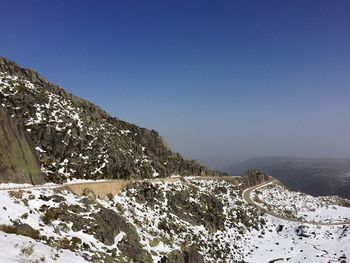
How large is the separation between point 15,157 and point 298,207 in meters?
76.9

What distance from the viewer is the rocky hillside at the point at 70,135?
53.2 m

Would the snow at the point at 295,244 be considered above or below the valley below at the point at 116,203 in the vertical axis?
below

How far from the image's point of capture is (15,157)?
3966 cm

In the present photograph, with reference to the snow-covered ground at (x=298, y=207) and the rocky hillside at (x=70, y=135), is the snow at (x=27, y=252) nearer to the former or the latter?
the rocky hillside at (x=70, y=135)

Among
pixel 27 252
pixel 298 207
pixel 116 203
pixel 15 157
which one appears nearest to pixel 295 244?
pixel 298 207

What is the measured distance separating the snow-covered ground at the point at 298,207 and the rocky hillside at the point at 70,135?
27997 millimetres

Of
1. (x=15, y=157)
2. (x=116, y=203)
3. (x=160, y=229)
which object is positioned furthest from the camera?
(x=160, y=229)

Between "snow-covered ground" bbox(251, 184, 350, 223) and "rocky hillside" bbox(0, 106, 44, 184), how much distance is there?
60611 mm

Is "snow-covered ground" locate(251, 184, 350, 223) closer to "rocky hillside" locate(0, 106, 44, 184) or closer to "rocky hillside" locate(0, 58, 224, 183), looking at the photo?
"rocky hillside" locate(0, 58, 224, 183)

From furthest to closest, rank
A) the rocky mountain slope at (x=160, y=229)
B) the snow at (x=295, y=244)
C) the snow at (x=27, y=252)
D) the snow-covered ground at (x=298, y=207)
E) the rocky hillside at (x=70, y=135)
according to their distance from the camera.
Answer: the snow-covered ground at (x=298, y=207) < the snow at (x=295, y=244) < the rocky hillside at (x=70, y=135) < the rocky mountain slope at (x=160, y=229) < the snow at (x=27, y=252)

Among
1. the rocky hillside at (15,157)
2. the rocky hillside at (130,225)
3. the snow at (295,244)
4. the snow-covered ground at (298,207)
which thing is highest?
the rocky hillside at (15,157)

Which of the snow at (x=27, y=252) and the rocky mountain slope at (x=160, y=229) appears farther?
the rocky mountain slope at (x=160, y=229)

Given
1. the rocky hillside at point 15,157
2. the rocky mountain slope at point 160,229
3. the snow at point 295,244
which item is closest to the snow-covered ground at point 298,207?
the rocky mountain slope at point 160,229

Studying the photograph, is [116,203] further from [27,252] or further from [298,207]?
[298,207]
